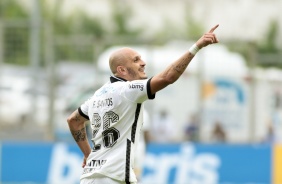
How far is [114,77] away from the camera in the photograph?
1084 cm

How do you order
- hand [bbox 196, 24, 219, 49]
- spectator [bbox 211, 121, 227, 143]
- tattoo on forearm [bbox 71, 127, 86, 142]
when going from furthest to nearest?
spectator [bbox 211, 121, 227, 143], tattoo on forearm [bbox 71, 127, 86, 142], hand [bbox 196, 24, 219, 49]

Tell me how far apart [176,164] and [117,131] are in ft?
40.1

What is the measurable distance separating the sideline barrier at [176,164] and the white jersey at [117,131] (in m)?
11.7

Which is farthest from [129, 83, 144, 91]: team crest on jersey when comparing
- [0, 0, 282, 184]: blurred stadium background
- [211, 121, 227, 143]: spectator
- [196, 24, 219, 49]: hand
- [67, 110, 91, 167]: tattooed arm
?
[211, 121, 227, 143]: spectator

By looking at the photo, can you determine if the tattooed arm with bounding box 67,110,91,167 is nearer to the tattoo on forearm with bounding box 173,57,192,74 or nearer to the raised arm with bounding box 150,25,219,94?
the raised arm with bounding box 150,25,219,94

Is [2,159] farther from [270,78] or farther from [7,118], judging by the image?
[270,78]

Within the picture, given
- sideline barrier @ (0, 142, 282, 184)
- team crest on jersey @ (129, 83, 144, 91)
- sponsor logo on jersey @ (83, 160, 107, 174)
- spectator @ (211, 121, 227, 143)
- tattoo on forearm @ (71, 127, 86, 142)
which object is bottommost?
sponsor logo on jersey @ (83, 160, 107, 174)

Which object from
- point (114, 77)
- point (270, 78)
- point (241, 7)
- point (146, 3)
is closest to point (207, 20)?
point (241, 7)

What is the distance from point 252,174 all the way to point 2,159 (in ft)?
16.1

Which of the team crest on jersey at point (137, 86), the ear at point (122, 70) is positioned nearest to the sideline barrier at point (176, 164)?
the ear at point (122, 70)

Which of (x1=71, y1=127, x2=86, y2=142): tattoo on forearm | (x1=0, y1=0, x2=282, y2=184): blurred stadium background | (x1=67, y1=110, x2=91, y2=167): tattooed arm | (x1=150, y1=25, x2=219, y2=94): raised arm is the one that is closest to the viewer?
(x1=150, y1=25, x2=219, y2=94): raised arm

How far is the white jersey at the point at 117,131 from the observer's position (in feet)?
34.8

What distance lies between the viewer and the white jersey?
10.6 m

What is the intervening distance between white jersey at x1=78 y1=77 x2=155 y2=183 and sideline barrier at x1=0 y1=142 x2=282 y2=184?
1172cm
